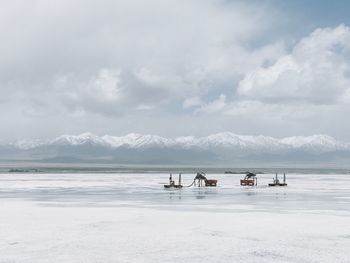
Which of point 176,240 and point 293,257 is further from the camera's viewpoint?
point 176,240

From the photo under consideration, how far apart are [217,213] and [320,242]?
965 centimetres

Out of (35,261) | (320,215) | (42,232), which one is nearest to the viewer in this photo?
(35,261)

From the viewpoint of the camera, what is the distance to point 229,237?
681 inches

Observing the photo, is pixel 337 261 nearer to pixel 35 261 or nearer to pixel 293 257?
pixel 293 257

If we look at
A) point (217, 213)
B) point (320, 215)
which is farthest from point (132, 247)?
point (320, 215)

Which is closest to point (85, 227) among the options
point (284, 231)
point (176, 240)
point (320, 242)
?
point (176, 240)

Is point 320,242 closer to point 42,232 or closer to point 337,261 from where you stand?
point 337,261

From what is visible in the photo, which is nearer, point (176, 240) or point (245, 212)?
point (176, 240)

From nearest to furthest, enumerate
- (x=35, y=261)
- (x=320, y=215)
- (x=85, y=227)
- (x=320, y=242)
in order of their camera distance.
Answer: (x=35, y=261)
(x=320, y=242)
(x=85, y=227)
(x=320, y=215)

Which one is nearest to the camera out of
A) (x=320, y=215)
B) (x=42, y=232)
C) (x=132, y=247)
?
(x=132, y=247)

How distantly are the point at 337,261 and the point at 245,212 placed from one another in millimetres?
12857

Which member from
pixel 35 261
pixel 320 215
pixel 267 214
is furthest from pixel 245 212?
pixel 35 261

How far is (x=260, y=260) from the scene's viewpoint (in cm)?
1354

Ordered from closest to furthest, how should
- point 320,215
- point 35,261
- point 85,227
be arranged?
point 35,261 → point 85,227 → point 320,215
